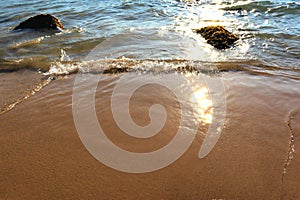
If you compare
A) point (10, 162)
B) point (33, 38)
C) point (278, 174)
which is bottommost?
point (278, 174)

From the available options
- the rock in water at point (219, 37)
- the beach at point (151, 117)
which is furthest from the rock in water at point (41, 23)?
the rock in water at point (219, 37)

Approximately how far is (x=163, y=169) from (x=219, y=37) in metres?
4.76

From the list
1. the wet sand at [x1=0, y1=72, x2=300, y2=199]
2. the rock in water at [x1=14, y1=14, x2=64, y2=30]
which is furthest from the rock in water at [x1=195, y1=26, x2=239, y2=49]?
the rock in water at [x1=14, y1=14, x2=64, y2=30]

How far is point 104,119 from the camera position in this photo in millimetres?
3486

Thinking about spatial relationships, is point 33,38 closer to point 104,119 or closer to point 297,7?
point 104,119

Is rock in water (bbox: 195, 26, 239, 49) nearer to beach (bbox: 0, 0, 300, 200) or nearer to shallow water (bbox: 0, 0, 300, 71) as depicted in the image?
beach (bbox: 0, 0, 300, 200)

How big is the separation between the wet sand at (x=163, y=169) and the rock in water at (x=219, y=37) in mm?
2752

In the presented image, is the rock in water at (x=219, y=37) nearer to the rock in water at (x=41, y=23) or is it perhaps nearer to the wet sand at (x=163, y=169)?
the wet sand at (x=163, y=169)

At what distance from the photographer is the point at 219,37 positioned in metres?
6.64

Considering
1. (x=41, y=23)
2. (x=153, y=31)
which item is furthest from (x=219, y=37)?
(x=41, y=23)

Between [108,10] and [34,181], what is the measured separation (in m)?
9.19

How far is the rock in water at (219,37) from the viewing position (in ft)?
21.2

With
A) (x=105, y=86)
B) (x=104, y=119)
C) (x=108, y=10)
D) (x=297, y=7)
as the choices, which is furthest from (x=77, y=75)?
(x=297, y=7)

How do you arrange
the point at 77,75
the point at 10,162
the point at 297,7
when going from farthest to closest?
the point at 297,7
the point at 77,75
the point at 10,162
